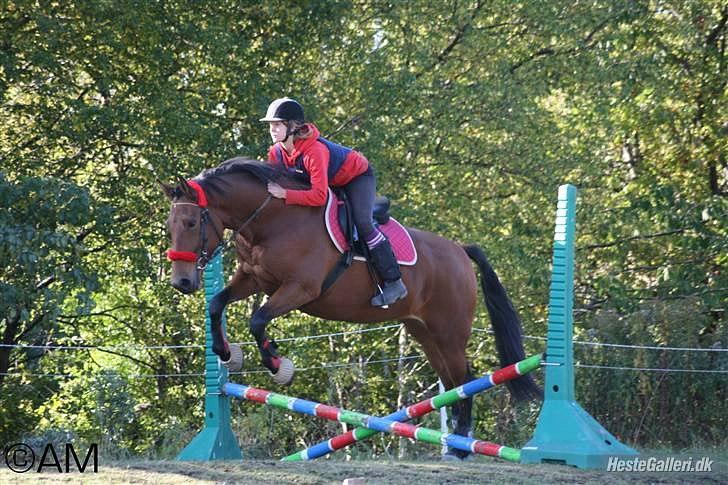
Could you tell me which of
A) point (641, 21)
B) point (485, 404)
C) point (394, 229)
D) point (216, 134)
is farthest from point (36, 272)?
point (641, 21)

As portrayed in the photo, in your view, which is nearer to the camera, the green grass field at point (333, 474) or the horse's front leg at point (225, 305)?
the green grass field at point (333, 474)

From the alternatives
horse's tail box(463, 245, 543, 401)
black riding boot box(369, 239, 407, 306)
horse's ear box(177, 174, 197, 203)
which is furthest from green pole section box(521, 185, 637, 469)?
horse's ear box(177, 174, 197, 203)

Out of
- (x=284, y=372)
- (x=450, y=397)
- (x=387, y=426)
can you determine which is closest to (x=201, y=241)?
(x=284, y=372)

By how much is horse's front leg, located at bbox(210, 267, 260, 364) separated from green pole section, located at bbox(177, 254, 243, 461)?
470 mm

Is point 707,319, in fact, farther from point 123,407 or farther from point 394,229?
point 123,407

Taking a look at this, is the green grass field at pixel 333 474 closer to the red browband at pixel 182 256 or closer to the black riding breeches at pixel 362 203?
the red browband at pixel 182 256

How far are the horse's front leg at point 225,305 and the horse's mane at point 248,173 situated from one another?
1.88 ft

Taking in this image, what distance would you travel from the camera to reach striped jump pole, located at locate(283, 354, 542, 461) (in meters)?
6.13

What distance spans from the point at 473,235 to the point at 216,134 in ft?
11.8

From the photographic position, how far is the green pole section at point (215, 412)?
268 inches

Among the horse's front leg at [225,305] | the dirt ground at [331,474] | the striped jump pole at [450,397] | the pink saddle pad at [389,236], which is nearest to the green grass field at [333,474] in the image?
the dirt ground at [331,474]

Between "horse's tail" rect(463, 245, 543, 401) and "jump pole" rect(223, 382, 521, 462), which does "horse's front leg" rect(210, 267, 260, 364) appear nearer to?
"jump pole" rect(223, 382, 521, 462)

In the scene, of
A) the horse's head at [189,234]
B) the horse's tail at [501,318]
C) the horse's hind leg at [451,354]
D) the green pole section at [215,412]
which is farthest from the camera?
the horse's tail at [501,318]

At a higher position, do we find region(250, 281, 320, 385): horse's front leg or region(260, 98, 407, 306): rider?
region(260, 98, 407, 306): rider
